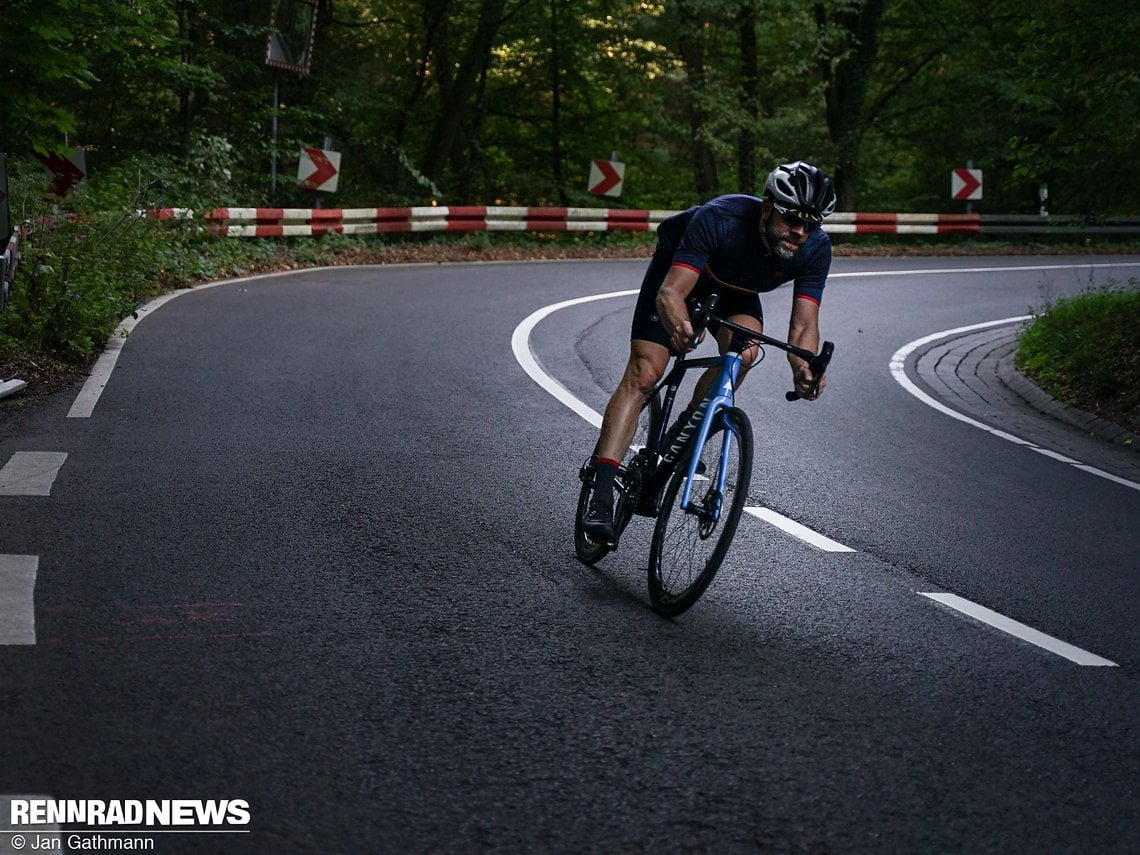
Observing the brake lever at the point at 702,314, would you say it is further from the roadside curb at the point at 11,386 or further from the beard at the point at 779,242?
the roadside curb at the point at 11,386

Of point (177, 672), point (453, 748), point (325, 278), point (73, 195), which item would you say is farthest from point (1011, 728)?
point (325, 278)

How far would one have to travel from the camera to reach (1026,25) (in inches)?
576

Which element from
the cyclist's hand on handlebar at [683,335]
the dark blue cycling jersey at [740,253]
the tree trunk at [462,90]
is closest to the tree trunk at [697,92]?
the tree trunk at [462,90]

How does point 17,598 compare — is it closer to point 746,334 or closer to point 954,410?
point 746,334

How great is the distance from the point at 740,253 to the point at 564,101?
30066 millimetres

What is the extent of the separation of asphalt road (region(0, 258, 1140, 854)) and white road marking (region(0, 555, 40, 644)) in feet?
0.06

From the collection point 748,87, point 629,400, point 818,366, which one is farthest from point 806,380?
point 748,87

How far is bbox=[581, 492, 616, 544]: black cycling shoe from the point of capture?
6098mm

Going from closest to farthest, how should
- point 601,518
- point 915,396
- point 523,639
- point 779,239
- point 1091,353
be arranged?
point 523,639 → point 779,239 → point 601,518 → point 915,396 → point 1091,353

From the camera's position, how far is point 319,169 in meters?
24.8

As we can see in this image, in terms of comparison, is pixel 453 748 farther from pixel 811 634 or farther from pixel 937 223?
pixel 937 223

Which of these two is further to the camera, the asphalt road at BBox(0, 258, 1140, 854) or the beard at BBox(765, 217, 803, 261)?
the beard at BBox(765, 217, 803, 261)

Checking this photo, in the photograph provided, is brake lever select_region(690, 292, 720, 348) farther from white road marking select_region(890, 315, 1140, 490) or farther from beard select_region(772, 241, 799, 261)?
white road marking select_region(890, 315, 1140, 490)

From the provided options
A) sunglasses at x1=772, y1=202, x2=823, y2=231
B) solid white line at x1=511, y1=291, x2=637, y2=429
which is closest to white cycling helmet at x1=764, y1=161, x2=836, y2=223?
sunglasses at x1=772, y1=202, x2=823, y2=231
